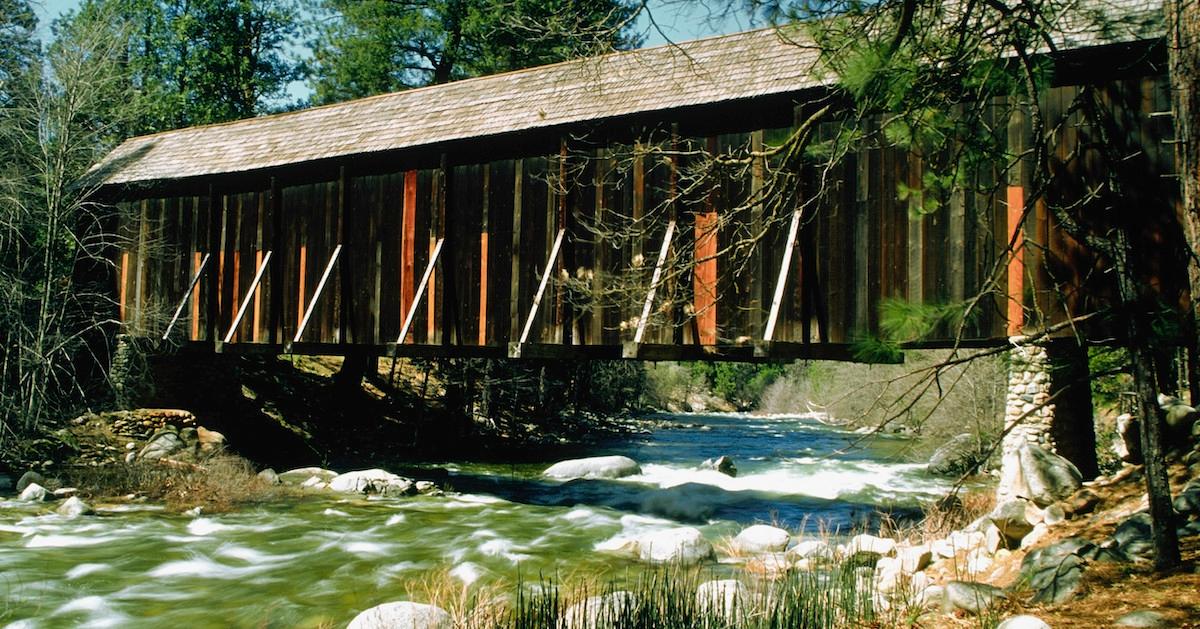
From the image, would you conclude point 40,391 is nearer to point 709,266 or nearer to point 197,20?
point 709,266

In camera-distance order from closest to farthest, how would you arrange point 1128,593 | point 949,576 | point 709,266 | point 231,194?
point 1128,593
point 949,576
point 709,266
point 231,194

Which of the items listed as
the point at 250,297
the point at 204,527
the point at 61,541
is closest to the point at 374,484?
the point at 204,527

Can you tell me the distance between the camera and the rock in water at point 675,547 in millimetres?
7398

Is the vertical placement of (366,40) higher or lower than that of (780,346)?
higher

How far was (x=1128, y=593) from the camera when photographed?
4156 mm

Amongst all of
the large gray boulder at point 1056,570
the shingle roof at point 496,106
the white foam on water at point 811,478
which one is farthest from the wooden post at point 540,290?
the large gray boulder at point 1056,570

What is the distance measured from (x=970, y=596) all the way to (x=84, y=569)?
21.1ft

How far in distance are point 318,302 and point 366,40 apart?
34.2ft

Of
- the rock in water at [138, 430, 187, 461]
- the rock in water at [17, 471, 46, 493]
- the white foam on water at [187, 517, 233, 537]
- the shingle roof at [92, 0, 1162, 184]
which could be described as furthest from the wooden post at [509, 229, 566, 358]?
the rock in water at [17, 471, 46, 493]

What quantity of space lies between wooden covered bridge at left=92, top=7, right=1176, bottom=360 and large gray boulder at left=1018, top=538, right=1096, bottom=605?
179 centimetres

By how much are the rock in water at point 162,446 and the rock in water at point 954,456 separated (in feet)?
33.7

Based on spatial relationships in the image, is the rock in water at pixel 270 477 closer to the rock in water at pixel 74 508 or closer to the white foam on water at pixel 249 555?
the rock in water at pixel 74 508

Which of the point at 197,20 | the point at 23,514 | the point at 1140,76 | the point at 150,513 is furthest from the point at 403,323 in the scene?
the point at 197,20

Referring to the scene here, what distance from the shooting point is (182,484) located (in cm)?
1064
